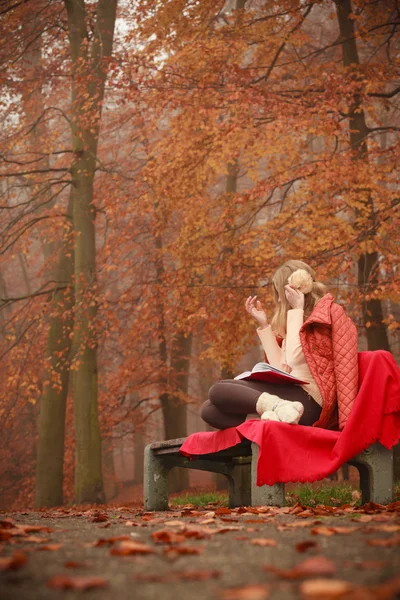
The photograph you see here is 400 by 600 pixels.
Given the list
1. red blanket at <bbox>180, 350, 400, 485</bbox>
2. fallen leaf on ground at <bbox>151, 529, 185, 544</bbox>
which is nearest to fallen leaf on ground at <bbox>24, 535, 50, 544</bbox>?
fallen leaf on ground at <bbox>151, 529, 185, 544</bbox>

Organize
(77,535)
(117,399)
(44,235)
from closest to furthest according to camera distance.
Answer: (77,535)
(117,399)
(44,235)

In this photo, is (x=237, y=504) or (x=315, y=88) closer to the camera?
(x=237, y=504)

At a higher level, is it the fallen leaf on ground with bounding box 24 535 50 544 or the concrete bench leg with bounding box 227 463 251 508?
the fallen leaf on ground with bounding box 24 535 50 544

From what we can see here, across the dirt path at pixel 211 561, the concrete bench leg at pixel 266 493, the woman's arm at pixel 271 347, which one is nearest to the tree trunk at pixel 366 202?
the woman's arm at pixel 271 347

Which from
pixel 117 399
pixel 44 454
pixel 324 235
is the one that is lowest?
pixel 44 454

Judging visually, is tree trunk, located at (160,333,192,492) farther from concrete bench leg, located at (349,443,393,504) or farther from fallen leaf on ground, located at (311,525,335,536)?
fallen leaf on ground, located at (311,525,335,536)

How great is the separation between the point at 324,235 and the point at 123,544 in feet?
24.2

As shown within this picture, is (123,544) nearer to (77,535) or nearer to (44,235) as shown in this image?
(77,535)

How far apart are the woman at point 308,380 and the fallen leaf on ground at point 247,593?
265 centimetres

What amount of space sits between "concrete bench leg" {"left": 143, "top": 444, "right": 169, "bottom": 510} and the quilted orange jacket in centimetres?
162

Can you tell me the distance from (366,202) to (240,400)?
5970 mm

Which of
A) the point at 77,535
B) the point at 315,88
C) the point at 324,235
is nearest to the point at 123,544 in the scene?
the point at 77,535

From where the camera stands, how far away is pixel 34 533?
3.16 m

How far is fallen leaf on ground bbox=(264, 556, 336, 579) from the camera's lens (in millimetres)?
1896
